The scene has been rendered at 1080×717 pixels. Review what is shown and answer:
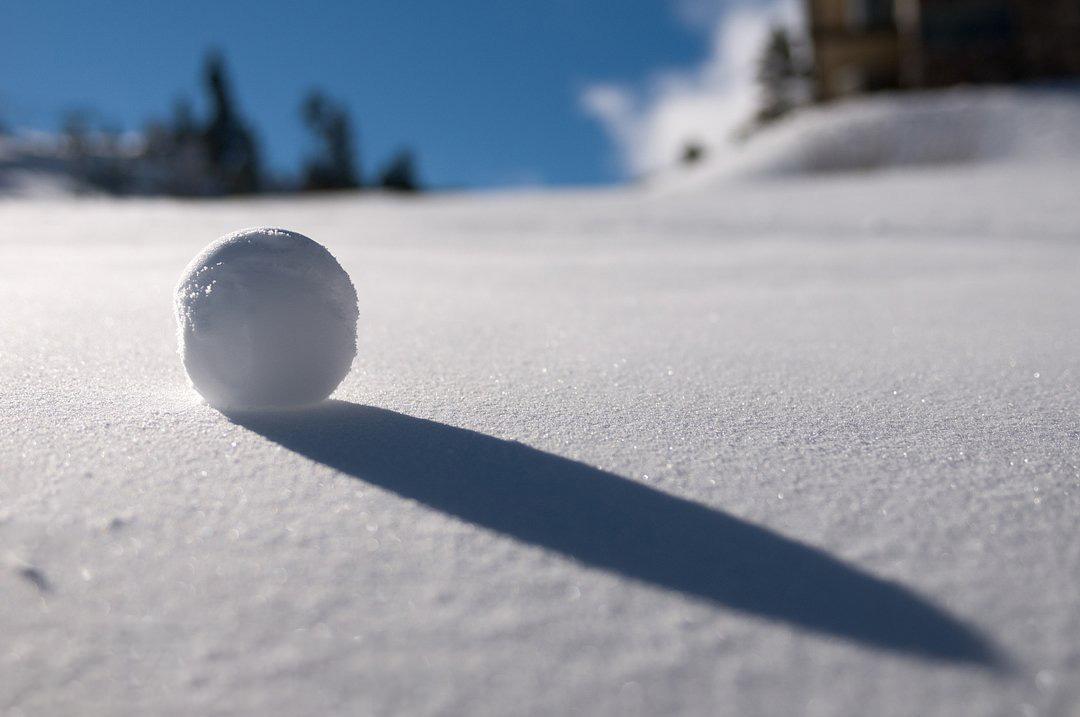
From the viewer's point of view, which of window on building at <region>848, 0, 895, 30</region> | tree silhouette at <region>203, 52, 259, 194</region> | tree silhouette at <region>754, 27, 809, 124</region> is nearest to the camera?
window on building at <region>848, 0, 895, 30</region>

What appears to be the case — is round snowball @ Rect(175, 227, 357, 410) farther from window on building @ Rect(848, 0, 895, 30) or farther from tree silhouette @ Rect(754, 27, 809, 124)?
tree silhouette @ Rect(754, 27, 809, 124)

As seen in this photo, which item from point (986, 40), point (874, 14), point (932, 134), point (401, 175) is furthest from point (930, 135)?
point (401, 175)

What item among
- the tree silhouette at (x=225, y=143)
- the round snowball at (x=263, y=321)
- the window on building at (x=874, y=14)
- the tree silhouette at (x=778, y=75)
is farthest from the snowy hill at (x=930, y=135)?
the tree silhouette at (x=225, y=143)

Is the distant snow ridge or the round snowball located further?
the distant snow ridge

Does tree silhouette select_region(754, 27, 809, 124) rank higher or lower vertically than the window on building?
lower

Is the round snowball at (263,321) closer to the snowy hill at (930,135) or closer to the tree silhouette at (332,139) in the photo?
the snowy hill at (930,135)

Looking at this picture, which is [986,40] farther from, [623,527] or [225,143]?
[225,143]

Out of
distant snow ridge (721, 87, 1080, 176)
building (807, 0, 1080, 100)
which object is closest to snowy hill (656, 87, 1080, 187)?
distant snow ridge (721, 87, 1080, 176)

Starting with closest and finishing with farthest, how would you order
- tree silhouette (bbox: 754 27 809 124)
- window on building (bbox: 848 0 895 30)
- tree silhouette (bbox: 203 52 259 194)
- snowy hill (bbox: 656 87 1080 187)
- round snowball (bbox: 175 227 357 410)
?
1. round snowball (bbox: 175 227 357 410)
2. snowy hill (bbox: 656 87 1080 187)
3. window on building (bbox: 848 0 895 30)
4. tree silhouette (bbox: 754 27 809 124)
5. tree silhouette (bbox: 203 52 259 194)
